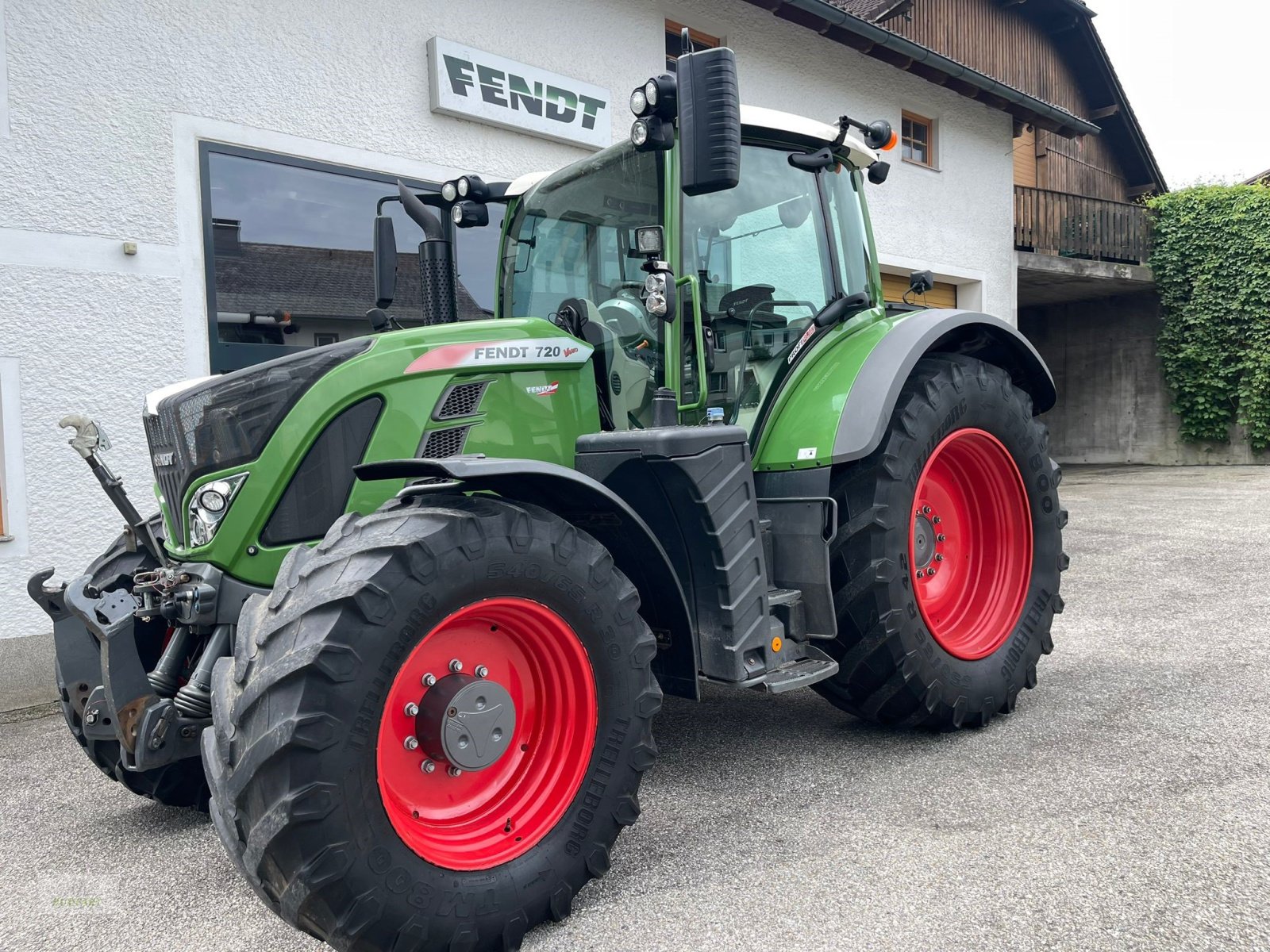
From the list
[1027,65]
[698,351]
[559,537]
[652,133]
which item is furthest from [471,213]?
[1027,65]

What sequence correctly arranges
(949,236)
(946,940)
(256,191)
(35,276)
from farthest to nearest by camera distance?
(949,236)
(256,191)
(35,276)
(946,940)

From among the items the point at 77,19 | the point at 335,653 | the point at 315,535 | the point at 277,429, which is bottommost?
the point at 335,653

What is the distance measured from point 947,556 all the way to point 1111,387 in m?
16.0

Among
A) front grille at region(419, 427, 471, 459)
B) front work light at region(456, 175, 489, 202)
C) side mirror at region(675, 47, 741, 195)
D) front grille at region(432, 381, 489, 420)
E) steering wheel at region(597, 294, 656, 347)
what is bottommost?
front grille at region(419, 427, 471, 459)

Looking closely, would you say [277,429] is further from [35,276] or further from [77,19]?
[77,19]

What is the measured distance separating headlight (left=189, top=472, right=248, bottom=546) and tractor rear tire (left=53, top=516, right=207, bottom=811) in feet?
1.43

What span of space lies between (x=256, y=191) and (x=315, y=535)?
3.82m

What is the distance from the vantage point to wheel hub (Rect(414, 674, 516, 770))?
221cm

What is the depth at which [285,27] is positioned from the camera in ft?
19.0

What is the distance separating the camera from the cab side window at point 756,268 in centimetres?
323

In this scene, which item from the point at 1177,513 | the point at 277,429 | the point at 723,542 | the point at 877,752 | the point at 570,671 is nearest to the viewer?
the point at 570,671

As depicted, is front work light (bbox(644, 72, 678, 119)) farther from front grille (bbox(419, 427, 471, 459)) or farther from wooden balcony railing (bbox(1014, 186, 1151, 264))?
wooden balcony railing (bbox(1014, 186, 1151, 264))

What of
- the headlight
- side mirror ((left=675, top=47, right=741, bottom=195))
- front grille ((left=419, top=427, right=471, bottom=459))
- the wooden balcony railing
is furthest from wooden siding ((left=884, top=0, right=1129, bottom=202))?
the headlight

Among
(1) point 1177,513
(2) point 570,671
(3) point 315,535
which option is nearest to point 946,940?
(2) point 570,671
